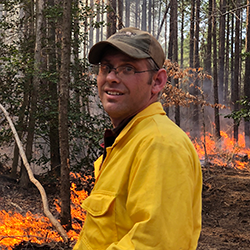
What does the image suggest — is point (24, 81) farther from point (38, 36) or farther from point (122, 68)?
point (122, 68)

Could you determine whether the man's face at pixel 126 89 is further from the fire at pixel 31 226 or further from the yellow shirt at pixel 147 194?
the fire at pixel 31 226

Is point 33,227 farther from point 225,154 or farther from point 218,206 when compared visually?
point 225,154

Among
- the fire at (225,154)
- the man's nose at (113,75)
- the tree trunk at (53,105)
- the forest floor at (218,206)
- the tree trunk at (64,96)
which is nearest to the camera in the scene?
the man's nose at (113,75)

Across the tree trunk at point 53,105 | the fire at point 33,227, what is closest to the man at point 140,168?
the fire at point 33,227

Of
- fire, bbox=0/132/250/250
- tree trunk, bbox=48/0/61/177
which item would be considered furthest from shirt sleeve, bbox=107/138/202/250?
tree trunk, bbox=48/0/61/177

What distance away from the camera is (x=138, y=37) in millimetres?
1645

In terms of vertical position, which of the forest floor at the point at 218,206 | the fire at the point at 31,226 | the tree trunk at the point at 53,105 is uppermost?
the tree trunk at the point at 53,105

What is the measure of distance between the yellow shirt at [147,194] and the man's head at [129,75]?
206 millimetres

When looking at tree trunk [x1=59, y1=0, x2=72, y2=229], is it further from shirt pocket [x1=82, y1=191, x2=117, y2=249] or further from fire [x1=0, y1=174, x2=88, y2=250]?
shirt pocket [x1=82, y1=191, x2=117, y2=249]

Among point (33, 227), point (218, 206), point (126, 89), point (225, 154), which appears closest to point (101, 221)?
point (126, 89)

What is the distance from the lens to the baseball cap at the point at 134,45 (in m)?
1.58

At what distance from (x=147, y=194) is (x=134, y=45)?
78 cm

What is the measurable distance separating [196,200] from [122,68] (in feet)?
2.55

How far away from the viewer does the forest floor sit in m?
6.84
